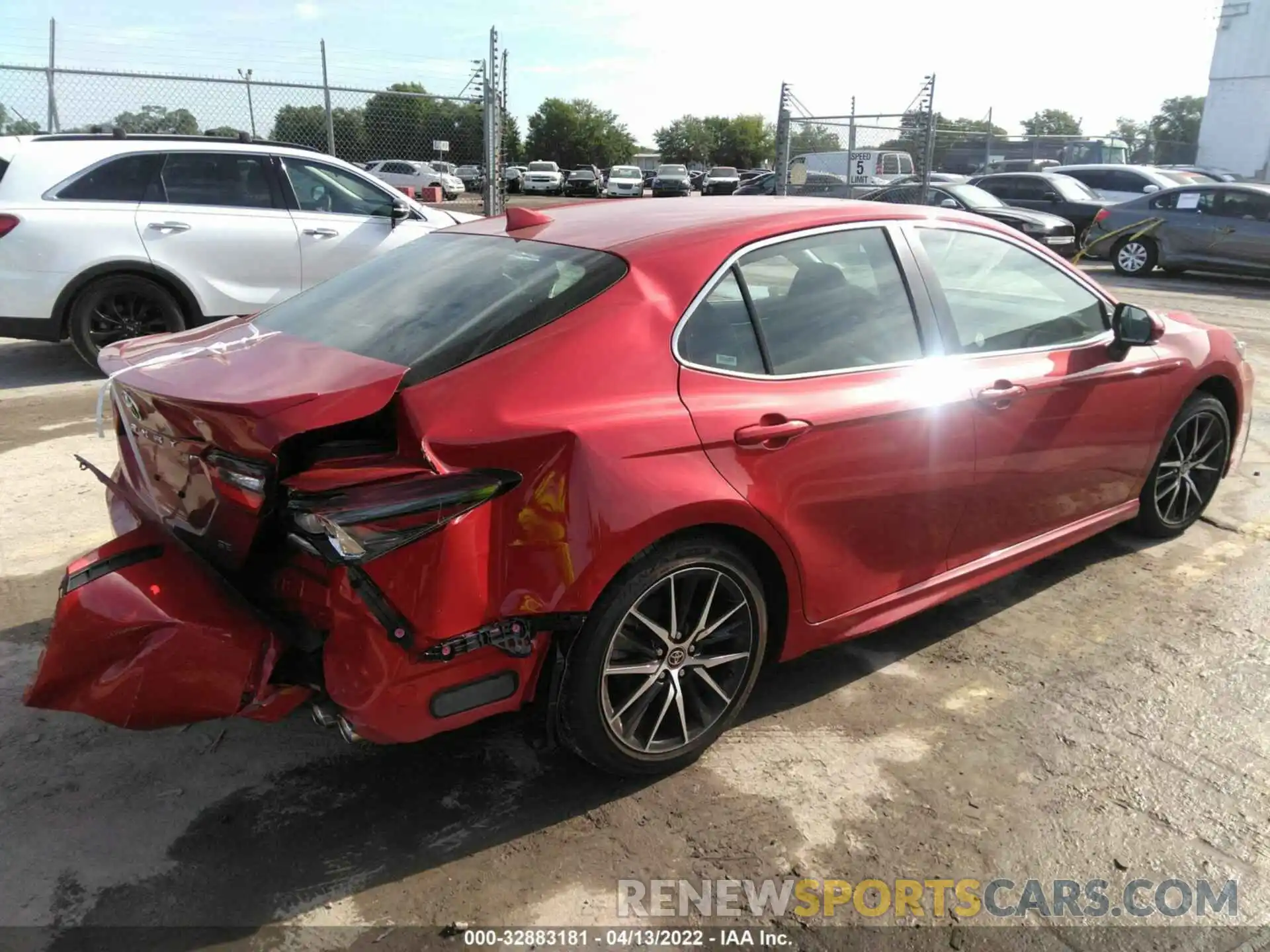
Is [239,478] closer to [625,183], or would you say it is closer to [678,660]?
[678,660]

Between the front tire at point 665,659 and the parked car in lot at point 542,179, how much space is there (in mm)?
43359

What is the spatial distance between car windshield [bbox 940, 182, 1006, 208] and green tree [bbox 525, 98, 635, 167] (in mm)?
56444

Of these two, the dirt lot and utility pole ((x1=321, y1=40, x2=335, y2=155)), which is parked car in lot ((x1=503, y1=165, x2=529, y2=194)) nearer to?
utility pole ((x1=321, y1=40, x2=335, y2=155))

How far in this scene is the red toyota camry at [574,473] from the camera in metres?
2.28

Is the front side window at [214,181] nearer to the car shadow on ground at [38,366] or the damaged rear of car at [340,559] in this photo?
the car shadow on ground at [38,366]

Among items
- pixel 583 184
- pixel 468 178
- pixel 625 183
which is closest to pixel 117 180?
pixel 468 178

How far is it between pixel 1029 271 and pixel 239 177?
6213mm

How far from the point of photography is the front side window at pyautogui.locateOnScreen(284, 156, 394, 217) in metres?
7.71

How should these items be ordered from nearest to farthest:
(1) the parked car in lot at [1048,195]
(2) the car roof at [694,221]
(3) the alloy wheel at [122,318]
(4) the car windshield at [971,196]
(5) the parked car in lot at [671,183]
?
(2) the car roof at [694,221]
(3) the alloy wheel at [122,318]
(4) the car windshield at [971,196]
(1) the parked car in lot at [1048,195]
(5) the parked car in lot at [671,183]

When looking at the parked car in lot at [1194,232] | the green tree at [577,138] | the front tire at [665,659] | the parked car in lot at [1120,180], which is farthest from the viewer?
the green tree at [577,138]

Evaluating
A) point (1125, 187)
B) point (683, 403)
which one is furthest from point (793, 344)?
point (1125, 187)

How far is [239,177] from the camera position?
7531mm

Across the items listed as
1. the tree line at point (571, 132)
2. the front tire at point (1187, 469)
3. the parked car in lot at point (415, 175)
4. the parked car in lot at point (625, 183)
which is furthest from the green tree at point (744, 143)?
the front tire at point (1187, 469)

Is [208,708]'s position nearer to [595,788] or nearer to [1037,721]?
[595,788]
